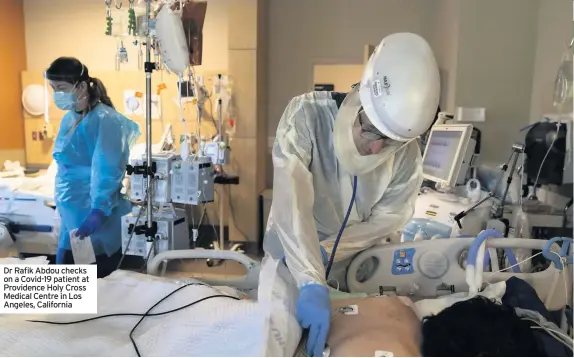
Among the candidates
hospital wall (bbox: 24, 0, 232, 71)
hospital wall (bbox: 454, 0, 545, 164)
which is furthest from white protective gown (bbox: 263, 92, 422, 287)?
hospital wall (bbox: 24, 0, 232, 71)

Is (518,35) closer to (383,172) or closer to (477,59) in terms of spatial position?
(477,59)

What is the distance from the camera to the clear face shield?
1350 mm

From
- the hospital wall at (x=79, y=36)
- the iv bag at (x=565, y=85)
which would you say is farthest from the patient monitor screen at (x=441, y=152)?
the hospital wall at (x=79, y=36)

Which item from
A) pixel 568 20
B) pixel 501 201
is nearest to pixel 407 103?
pixel 501 201

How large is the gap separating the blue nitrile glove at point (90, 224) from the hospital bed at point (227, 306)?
0.77 m

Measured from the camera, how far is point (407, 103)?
117cm

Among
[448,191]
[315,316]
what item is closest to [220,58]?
[448,191]

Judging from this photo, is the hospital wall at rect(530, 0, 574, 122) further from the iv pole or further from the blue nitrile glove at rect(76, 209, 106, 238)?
the blue nitrile glove at rect(76, 209, 106, 238)

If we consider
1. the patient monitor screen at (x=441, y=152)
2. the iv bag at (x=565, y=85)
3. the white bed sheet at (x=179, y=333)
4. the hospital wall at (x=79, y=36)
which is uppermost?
the hospital wall at (x=79, y=36)

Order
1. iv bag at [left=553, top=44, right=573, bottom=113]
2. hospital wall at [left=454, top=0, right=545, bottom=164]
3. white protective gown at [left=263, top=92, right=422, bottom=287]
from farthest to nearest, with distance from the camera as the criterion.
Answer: hospital wall at [left=454, top=0, right=545, bottom=164], iv bag at [left=553, top=44, right=573, bottom=113], white protective gown at [left=263, top=92, right=422, bottom=287]

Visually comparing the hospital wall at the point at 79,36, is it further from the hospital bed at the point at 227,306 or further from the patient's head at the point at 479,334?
the patient's head at the point at 479,334

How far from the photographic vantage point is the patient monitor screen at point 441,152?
2607 mm

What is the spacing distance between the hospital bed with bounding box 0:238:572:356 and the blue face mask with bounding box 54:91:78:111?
1.19 meters

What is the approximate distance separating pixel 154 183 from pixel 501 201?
6.23 feet
